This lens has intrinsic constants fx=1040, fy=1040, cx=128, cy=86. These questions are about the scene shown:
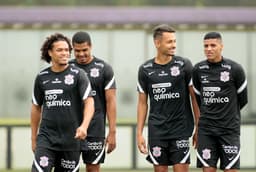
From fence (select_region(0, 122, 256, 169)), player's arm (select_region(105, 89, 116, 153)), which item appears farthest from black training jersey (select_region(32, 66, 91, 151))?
fence (select_region(0, 122, 256, 169))

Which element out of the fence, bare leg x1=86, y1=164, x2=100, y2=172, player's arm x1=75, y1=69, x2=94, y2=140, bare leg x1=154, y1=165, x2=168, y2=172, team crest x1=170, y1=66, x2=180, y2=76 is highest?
team crest x1=170, y1=66, x2=180, y2=76

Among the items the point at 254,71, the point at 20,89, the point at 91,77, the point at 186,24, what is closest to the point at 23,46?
the point at 20,89

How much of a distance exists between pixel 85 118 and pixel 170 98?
65.9 inches

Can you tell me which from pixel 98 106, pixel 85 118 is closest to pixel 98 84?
pixel 98 106

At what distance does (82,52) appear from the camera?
1266 cm

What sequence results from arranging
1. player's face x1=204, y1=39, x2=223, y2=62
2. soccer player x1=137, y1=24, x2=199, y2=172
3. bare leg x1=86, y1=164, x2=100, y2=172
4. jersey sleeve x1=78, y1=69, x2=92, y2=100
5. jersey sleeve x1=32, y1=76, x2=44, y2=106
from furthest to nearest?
1. bare leg x1=86, y1=164, x2=100, y2=172
2. soccer player x1=137, y1=24, x2=199, y2=172
3. player's face x1=204, y1=39, x2=223, y2=62
4. jersey sleeve x1=32, y1=76, x2=44, y2=106
5. jersey sleeve x1=78, y1=69, x2=92, y2=100

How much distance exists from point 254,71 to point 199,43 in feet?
4.62

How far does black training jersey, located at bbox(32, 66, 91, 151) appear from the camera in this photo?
1142 cm

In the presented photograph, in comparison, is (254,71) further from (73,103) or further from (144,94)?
(73,103)

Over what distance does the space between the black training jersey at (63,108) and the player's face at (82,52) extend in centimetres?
108

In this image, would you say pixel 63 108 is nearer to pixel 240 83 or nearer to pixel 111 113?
pixel 111 113

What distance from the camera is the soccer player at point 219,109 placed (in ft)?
40.6

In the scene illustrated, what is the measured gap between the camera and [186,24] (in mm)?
23609

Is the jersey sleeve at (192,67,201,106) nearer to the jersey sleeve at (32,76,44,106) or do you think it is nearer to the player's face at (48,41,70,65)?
the player's face at (48,41,70,65)
